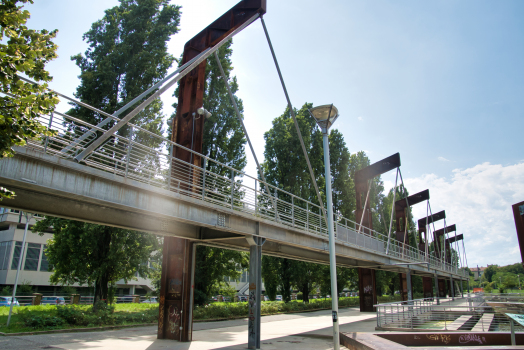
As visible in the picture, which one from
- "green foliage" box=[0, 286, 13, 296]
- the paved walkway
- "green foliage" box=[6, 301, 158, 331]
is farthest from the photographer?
"green foliage" box=[0, 286, 13, 296]

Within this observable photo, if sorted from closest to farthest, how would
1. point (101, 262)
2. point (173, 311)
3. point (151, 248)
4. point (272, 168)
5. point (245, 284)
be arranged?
1. point (173, 311)
2. point (101, 262)
3. point (151, 248)
4. point (272, 168)
5. point (245, 284)

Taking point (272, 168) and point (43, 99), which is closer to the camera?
point (43, 99)

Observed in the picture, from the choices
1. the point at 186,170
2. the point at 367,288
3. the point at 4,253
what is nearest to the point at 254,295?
the point at 186,170

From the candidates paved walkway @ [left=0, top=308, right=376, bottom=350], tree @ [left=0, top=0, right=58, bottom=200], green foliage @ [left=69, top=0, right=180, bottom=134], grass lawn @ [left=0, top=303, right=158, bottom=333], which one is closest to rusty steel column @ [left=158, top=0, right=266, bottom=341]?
paved walkway @ [left=0, top=308, right=376, bottom=350]

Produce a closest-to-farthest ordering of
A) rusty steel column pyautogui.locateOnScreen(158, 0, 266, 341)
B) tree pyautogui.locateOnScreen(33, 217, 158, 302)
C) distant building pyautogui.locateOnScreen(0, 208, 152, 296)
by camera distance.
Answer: rusty steel column pyautogui.locateOnScreen(158, 0, 266, 341) → tree pyautogui.locateOnScreen(33, 217, 158, 302) → distant building pyautogui.locateOnScreen(0, 208, 152, 296)

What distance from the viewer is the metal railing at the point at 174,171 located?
8.37 meters

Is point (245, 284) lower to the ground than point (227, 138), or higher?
lower

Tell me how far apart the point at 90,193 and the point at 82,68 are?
19.1 meters

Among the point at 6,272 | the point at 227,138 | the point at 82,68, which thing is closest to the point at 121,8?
the point at 82,68

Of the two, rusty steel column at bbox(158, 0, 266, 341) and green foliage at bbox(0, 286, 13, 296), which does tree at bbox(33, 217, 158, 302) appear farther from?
green foliage at bbox(0, 286, 13, 296)

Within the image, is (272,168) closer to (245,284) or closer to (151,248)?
(151,248)

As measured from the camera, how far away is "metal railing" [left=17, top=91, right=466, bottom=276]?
8.37 metres

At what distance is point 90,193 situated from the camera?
8148 mm

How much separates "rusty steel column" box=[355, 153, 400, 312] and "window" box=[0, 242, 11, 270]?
43.8 metres
